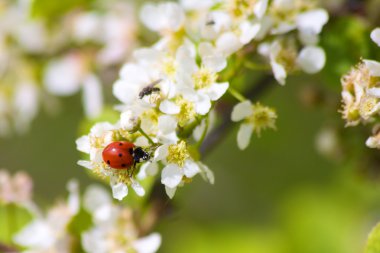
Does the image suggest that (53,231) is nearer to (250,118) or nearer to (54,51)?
(250,118)

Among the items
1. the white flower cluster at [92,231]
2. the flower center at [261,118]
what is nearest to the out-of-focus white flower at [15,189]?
the white flower cluster at [92,231]

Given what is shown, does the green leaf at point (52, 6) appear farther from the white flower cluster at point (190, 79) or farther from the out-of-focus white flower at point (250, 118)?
the out-of-focus white flower at point (250, 118)

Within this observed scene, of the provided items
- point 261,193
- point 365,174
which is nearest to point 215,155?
point 261,193

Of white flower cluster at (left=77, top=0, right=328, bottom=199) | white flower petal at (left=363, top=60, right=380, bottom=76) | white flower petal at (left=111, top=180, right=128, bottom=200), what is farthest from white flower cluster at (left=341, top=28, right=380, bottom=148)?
white flower petal at (left=111, top=180, right=128, bottom=200)

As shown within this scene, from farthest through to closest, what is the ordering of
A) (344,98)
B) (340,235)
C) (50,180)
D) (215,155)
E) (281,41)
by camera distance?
1. (50,180)
2. (215,155)
3. (340,235)
4. (281,41)
5. (344,98)

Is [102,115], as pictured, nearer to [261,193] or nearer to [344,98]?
[344,98]

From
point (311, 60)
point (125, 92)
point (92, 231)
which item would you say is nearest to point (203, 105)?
point (125, 92)

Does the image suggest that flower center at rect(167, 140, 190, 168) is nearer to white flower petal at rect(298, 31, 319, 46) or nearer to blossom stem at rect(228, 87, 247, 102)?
blossom stem at rect(228, 87, 247, 102)
